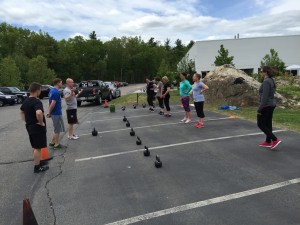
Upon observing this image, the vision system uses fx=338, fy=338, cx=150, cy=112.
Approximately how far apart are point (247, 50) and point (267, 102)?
44061 mm

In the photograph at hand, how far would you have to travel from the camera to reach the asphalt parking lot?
14.5 ft

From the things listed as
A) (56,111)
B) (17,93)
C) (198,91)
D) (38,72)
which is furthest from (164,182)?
(38,72)

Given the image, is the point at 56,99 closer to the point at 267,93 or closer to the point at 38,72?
the point at 267,93

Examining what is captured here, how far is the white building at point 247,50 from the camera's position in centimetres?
4719

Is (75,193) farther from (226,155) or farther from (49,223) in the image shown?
(226,155)

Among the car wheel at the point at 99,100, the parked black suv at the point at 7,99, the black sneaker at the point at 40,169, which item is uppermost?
the black sneaker at the point at 40,169

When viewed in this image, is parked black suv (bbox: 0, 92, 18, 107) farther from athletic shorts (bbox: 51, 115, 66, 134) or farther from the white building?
the white building

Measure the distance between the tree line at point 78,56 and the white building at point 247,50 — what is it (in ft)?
39.7

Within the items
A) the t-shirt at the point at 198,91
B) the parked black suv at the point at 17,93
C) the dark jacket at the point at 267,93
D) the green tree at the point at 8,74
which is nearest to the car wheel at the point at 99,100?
the parked black suv at the point at 17,93

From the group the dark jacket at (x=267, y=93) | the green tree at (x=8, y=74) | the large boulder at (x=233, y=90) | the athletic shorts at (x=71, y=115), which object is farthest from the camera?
the green tree at (x=8, y=74)

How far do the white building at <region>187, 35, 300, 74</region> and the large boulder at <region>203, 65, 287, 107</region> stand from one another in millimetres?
28880

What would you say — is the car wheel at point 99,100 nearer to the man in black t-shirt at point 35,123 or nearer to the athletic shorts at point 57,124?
the athletic shorts at point 57,124

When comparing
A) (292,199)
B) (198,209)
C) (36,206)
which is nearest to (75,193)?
(36,206)

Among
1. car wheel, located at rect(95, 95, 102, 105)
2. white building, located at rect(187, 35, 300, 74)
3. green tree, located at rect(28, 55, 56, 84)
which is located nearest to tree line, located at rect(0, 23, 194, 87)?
green tree, located at rect(28, 55, 56, 84)
